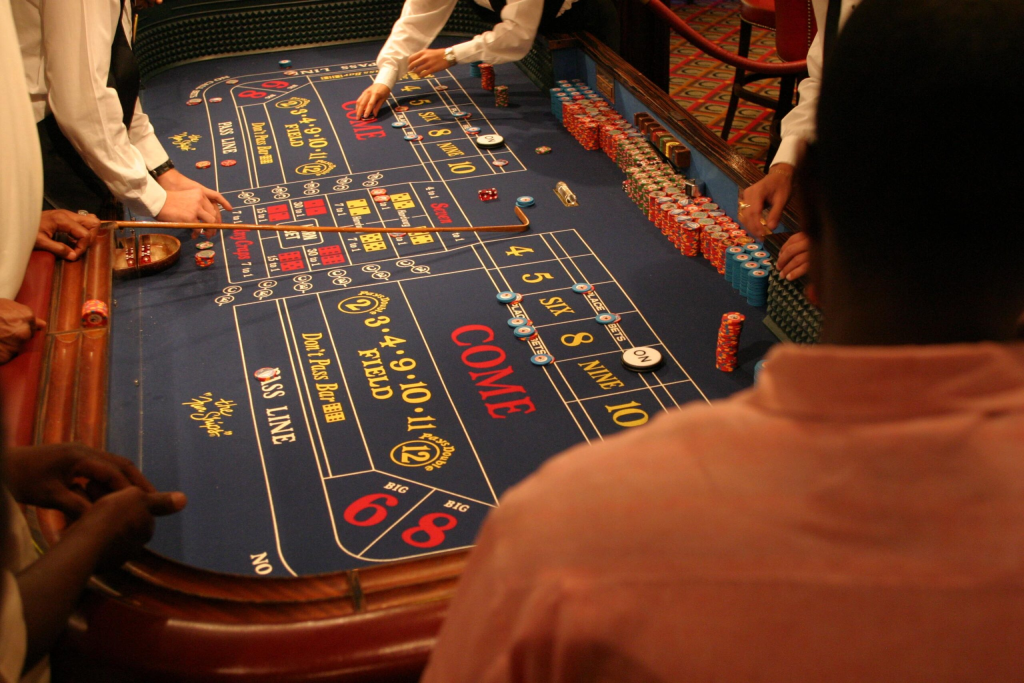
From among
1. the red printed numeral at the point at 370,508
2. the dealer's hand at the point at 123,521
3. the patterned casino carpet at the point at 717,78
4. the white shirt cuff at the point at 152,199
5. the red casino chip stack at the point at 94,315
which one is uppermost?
the dealer's hand at the point at 123,521

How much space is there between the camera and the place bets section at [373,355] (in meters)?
1.90

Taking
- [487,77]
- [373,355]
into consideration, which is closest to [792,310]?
[373,355]

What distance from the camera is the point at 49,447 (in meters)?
1.56

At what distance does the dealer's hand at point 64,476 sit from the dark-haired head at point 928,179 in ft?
4.20

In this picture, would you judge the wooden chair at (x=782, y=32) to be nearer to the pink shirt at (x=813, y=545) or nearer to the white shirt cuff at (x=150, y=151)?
the white shirt cuff at (x=150, y=151)

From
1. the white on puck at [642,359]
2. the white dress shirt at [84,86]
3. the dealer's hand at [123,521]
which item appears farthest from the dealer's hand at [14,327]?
the white on puck at [642,359]

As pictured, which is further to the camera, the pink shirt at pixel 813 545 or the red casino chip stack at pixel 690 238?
the red casino chip stack at pixel 690 238

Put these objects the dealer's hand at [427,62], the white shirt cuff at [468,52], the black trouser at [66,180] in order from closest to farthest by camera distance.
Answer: the black trouser at [66,180]
the white shirt cuff at [468,52]
the dealer's hand at [427,62]

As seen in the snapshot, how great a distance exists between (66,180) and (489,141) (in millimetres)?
1588

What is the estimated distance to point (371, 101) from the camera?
399 centimetres

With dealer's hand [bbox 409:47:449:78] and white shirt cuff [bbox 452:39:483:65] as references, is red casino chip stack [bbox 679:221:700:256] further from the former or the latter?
dealer's hand [bbox 409:47:449:78]

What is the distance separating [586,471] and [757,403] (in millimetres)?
128

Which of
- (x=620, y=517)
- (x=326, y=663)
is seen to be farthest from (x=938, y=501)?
(x=326, y=663)

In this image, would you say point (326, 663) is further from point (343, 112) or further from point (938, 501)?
point (343, 112)
